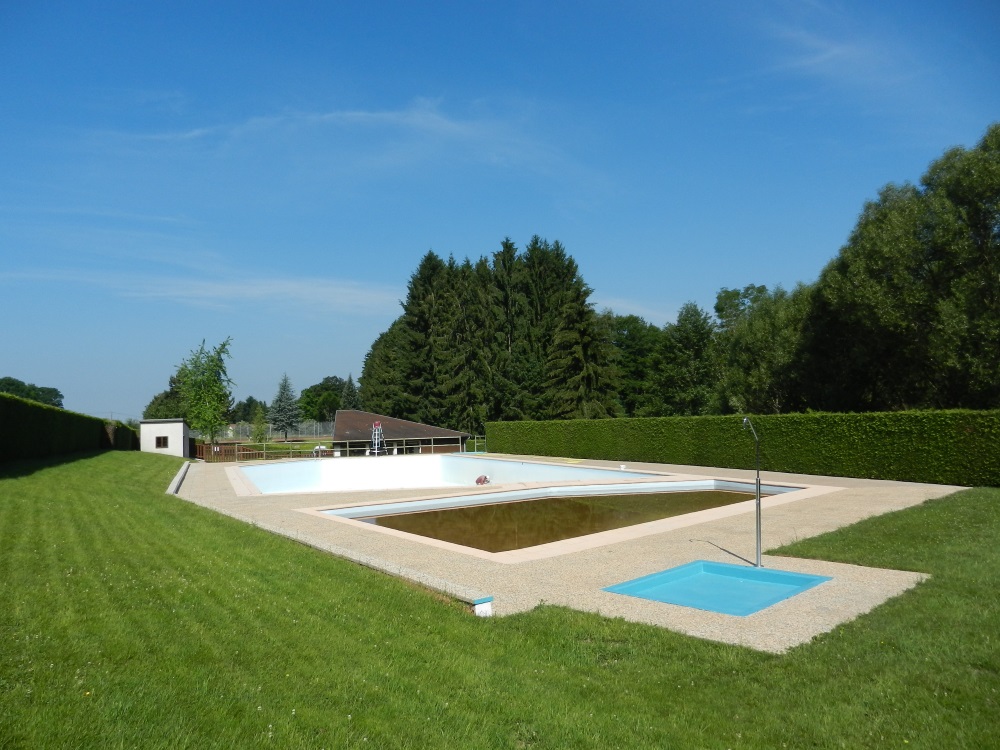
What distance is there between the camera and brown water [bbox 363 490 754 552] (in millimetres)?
12672

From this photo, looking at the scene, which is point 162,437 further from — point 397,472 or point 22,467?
point 22,467

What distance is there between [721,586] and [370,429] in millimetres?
33454

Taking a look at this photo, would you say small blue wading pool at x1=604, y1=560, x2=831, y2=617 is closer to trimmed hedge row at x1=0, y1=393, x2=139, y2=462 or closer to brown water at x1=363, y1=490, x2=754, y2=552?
brown water at x1=363, y1=490, x2=754, y2=552

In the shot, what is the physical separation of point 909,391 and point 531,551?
23456 mm

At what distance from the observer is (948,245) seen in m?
21.9

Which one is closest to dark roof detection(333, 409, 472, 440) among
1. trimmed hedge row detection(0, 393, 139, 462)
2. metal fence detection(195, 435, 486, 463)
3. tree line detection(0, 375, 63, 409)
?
metal fence detection(195, 435, 486, 463)

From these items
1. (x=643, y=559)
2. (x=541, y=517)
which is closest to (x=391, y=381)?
(x=541, y=517)

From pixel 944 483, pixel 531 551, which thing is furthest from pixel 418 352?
pixel 531 551

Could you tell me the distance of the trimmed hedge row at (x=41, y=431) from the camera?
16781mm

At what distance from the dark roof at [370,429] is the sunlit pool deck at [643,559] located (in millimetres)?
22145

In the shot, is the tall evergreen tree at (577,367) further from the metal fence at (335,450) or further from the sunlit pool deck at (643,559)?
the sunlit pool deck at (643,559)

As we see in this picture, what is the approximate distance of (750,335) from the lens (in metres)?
35.2

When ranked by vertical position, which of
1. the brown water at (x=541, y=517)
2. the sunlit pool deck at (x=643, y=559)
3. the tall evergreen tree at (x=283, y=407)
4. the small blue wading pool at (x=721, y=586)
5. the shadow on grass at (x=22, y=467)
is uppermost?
the tall evergreen tree at (x=283, y=407)

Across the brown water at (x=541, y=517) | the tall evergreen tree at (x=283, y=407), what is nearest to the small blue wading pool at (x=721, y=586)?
the brown water at (x=541, y=517)
